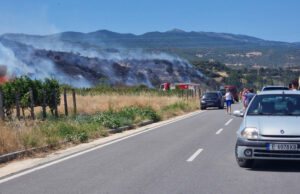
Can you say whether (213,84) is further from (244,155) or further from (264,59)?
(244,155)

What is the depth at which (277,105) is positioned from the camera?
32.4 feet

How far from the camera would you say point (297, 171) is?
28.3 feet

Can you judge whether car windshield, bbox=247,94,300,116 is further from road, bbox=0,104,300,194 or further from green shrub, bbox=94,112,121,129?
green shrub, bbox=94,112,121,129

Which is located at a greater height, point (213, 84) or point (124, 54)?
point (124, 54)

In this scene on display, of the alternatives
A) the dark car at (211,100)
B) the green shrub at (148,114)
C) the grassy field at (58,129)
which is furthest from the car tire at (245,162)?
the dark car at (211,100)

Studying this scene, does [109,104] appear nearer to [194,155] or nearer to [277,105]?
[194,155]

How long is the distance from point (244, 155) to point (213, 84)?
95804 mm

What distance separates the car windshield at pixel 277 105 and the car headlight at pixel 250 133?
42.8 inches

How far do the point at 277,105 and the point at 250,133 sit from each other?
1619 mm

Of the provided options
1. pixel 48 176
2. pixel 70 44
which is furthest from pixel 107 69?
pixel 48 176

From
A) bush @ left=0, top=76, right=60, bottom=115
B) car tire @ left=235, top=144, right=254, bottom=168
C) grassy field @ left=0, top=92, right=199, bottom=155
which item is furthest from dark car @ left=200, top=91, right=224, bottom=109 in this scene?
car tire @ left=235, top=144, right=254, bottom=168

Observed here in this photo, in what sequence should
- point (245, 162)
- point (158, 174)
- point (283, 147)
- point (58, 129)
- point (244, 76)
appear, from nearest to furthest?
point (283, 147) < point (158, 174) < point (245, 162) < point (58, 129) < point (244, 76)

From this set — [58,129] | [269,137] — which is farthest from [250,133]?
[58,129]

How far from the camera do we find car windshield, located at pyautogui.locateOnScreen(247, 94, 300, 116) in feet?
31.6
